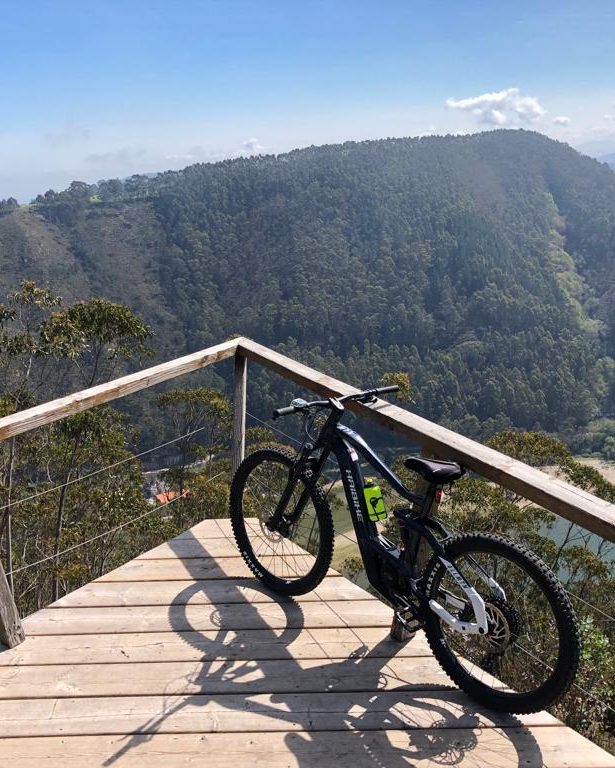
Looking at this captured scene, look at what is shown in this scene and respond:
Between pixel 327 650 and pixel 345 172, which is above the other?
pixel 345 172

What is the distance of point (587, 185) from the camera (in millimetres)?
106062

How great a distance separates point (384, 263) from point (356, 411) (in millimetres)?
79570

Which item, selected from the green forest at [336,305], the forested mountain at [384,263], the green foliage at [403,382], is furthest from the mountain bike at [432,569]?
the forested mountain at [384,263]

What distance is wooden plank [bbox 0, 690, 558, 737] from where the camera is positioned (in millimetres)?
1864

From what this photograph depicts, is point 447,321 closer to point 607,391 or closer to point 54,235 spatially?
point 607,391

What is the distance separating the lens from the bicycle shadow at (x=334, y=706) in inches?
69.6

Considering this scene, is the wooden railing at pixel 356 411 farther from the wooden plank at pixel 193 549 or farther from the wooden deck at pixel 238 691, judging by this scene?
the wooden plank at pixel 193 549

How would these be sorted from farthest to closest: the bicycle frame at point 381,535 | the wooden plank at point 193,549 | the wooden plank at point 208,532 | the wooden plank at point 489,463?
the wooden plank at point 208,532 < the wooden plank at point 193,549 < the bicycle frame at point 381,535 < the wooden plank at point 489,463

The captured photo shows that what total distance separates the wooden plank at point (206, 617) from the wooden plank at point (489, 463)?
787mm

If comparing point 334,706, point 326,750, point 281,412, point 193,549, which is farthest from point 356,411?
point 193,549

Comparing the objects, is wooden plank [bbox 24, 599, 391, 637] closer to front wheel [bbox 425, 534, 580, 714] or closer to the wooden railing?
the wooden railing


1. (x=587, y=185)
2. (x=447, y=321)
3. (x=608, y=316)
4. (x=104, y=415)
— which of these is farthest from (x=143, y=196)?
(x=104, y=415)

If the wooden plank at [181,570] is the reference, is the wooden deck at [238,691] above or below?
below

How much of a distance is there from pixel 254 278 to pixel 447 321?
24.5 metres
